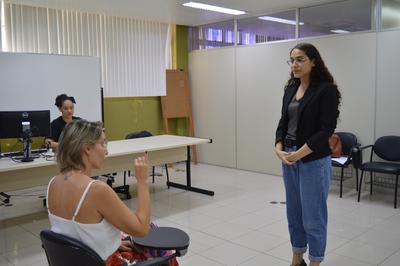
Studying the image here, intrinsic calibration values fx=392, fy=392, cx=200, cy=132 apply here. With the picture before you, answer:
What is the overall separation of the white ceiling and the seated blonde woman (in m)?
3.94

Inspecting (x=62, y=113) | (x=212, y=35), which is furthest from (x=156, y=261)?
(x=212, y=35)

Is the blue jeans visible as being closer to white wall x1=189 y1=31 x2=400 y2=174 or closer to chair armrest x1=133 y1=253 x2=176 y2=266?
chair armrest x1=133 y1=253 x2=176 y2=266

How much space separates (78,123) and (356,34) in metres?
4.49

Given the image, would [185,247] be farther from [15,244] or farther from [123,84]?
[123,84]

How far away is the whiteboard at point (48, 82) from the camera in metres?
5.09

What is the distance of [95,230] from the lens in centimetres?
153

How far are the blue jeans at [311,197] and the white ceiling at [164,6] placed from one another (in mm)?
3350

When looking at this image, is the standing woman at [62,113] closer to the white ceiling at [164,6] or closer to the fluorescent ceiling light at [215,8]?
the white ceiling at [164,6]

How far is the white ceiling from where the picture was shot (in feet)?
17.0

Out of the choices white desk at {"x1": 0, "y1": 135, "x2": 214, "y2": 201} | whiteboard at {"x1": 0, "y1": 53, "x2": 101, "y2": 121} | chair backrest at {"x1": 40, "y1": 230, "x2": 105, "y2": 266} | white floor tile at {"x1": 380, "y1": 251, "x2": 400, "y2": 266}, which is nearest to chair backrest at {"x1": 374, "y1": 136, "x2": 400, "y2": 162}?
white floor tile at {"x1": 380, "y1": 251, "x2": 400, "y2": 266}

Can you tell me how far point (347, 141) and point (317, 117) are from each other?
9.88 feet

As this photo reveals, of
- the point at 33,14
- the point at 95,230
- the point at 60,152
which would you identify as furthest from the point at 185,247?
the point at 33,14

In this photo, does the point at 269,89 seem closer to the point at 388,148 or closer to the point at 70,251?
the point at 388,148

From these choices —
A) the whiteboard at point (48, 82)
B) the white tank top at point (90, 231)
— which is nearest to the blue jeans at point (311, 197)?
the white tank top at point (90, 231)
